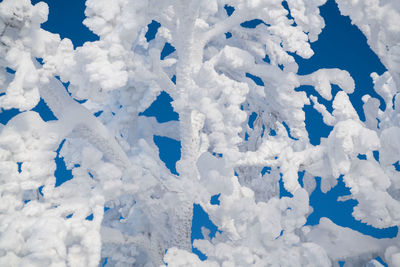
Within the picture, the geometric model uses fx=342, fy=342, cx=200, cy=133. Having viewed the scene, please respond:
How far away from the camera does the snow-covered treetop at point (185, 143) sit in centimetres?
156

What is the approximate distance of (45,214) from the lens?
1655 millimetres

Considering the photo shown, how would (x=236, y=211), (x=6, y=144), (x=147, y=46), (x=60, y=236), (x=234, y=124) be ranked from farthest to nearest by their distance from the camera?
(x=147, y=46)
(x=236, y=211)
(x=234, y=124)
(x=6, y=144)
(x=60, y=236)

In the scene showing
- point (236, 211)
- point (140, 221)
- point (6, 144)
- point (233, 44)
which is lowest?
point (140, 221)

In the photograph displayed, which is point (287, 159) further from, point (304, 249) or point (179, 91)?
point (179, 91)

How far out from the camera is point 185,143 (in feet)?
7.81

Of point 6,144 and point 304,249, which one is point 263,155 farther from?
point 6,144

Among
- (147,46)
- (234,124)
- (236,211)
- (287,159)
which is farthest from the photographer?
(147,46)

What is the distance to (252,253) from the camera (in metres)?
1.83

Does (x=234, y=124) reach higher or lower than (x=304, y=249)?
higher

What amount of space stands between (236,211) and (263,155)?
1.23 feet

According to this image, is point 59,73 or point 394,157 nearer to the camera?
point 59,73

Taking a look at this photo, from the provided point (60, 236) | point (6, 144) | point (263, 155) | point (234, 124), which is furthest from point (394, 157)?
point (6, 144)

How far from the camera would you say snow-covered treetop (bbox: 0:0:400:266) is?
61.4 inches

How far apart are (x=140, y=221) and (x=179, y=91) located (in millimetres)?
1079
